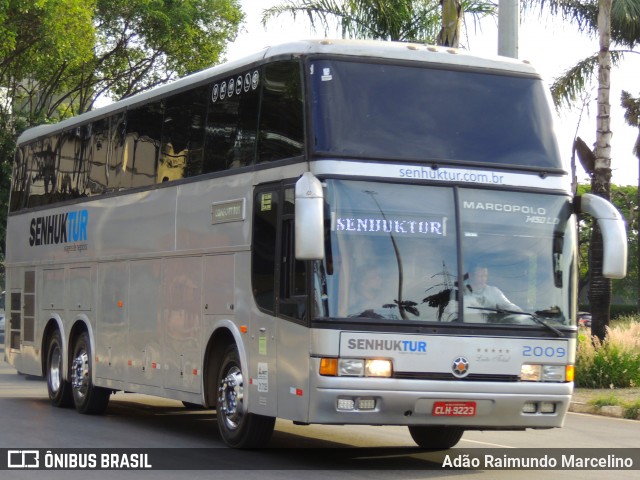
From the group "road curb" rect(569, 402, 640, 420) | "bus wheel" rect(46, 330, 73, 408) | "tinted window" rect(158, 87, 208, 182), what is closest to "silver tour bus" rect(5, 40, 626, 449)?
"tinted window" rect(158, 87, 208, 182)

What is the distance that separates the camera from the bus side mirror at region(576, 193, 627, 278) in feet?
36.8

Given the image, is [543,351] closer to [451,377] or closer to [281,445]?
[451,377]

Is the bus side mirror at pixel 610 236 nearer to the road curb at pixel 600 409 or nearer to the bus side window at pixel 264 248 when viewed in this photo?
the bus side window at pixel 264 248

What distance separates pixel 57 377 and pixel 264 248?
7.32 m

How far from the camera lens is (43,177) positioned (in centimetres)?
1975

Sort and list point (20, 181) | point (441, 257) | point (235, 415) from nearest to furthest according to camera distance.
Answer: point (441, 257)
point (235, 415)
point (20, 181)

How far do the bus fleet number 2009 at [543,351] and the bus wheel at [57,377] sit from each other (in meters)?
8.53

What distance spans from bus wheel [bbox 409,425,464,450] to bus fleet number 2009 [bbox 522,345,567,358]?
2.10 metres

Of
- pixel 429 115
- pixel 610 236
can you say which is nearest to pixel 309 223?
pixel 429 115

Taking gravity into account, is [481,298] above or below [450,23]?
below

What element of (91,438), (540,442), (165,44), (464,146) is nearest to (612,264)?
(464,146)

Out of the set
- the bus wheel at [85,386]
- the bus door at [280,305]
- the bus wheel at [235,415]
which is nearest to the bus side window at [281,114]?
the bus door at [280,305]

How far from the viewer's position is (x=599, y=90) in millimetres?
24984

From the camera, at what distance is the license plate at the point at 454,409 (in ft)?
36.4
